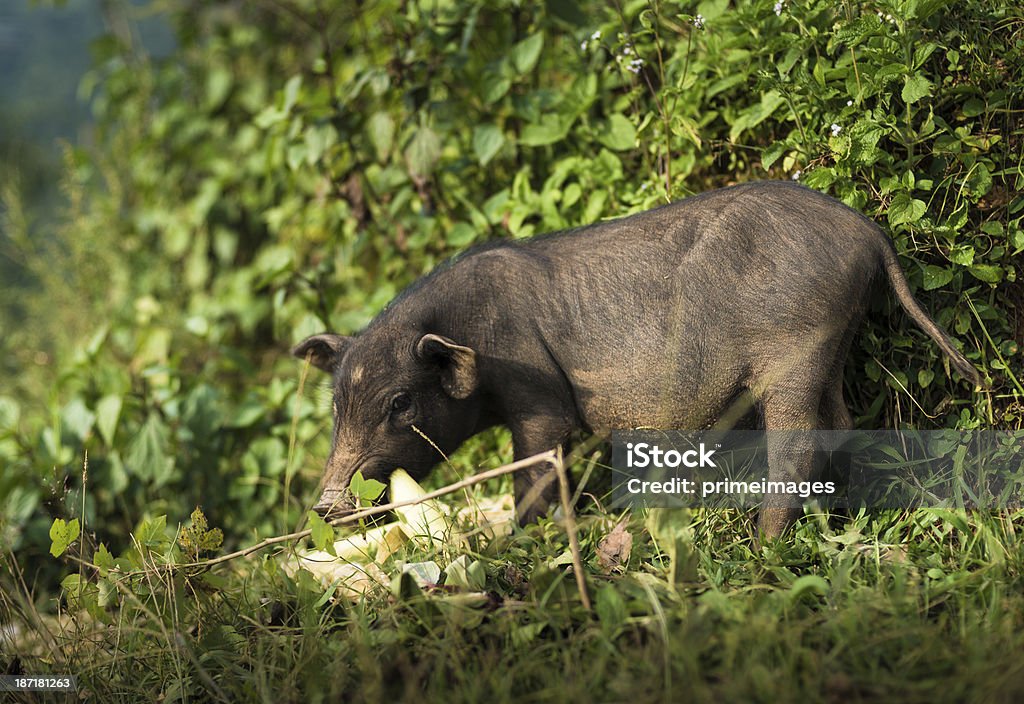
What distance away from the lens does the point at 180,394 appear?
493 cm

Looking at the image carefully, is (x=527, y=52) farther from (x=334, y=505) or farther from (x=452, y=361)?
(x=334, y=505)

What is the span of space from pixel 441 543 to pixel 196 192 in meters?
4.44

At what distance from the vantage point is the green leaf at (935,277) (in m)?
3.07

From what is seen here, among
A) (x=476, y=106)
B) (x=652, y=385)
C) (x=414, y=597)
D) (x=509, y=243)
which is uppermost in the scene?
(x=476, y=106)

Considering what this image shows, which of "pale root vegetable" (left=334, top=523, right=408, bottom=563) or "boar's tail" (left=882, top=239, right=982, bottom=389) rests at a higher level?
"boar's tail" (left=882, top=239, right=982, bottom=389)

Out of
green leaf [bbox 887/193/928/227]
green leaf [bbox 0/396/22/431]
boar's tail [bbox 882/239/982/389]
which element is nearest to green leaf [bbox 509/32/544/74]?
green leaf [bbox 887/193/928/227]

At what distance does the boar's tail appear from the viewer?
2.86 meters

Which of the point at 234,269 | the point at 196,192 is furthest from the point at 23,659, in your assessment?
the point at 196,192

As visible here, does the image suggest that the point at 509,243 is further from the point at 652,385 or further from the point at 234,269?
the point at 234,269

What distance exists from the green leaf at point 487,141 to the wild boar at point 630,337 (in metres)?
1.03

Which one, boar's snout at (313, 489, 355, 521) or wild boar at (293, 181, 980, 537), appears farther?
boar's snout at (313, 489, 355, 521)

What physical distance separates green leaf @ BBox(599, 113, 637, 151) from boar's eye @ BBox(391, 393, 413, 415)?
4.86ft

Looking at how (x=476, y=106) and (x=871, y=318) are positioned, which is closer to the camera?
(x=871, y=318)

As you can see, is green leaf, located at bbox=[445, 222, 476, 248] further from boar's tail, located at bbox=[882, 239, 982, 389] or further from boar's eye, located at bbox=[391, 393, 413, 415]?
boar's tail, located at bbox=[882, 239, 982, 389]
